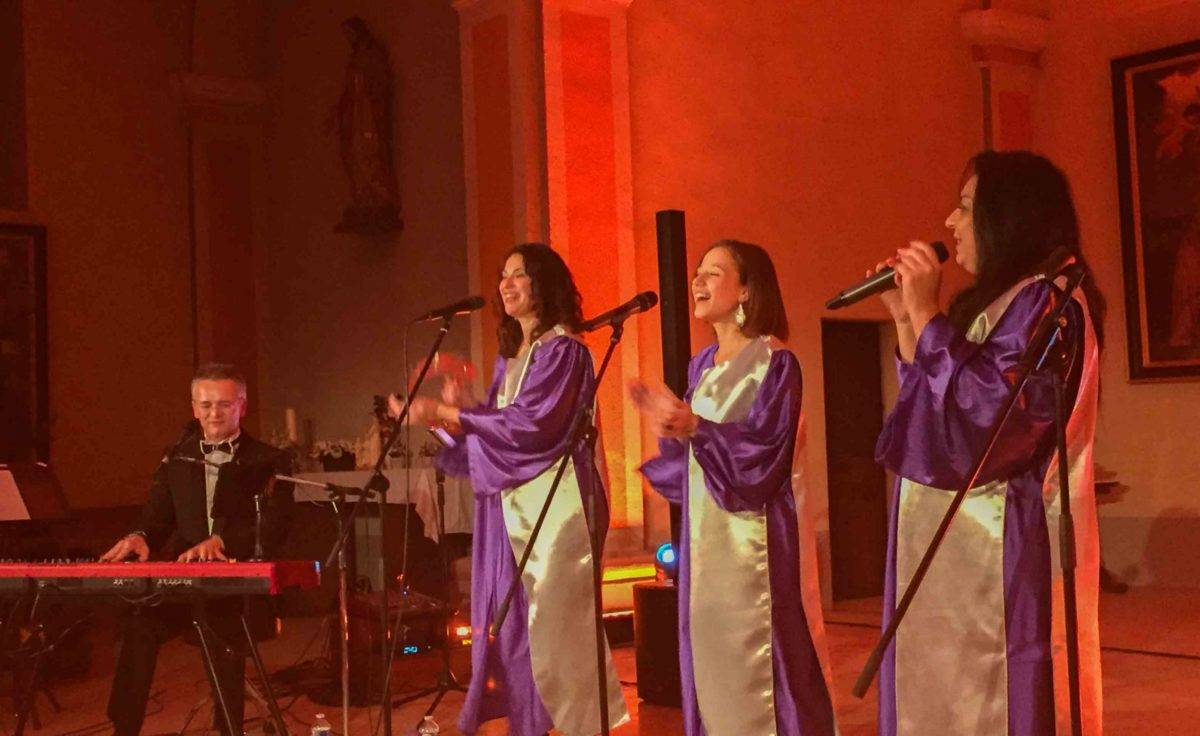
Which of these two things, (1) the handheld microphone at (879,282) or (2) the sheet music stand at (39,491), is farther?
(2) the sheet music stand at (39,491)

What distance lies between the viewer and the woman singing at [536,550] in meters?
4.40

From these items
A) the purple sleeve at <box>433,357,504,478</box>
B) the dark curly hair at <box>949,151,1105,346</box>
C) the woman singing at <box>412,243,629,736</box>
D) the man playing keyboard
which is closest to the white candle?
the man playing keyboard

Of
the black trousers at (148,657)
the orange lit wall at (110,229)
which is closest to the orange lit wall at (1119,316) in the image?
the orange lit wall at (110,229)

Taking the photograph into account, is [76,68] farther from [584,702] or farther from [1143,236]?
[1143,236]

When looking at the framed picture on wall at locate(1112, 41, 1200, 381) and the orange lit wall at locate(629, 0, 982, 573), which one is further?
the framed picture on wall at locate(1112, 41, 1200, 381)

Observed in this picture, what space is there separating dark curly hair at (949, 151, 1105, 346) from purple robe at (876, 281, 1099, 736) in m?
0.05

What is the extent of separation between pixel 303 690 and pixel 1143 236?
7.45 metres

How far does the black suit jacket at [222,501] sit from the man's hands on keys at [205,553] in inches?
11.6

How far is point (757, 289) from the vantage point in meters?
3.82

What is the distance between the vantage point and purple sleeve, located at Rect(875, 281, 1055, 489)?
269 cm

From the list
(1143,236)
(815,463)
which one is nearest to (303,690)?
(815,463)

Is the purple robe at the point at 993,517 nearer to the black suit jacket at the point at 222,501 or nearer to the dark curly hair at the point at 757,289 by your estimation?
the dark curly hair at the point at 757,289

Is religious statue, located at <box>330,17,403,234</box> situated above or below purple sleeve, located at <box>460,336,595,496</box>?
above

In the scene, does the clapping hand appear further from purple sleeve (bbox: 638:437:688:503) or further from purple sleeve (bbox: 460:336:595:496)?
purple sleeve (bbox: 460:336:595:496)
